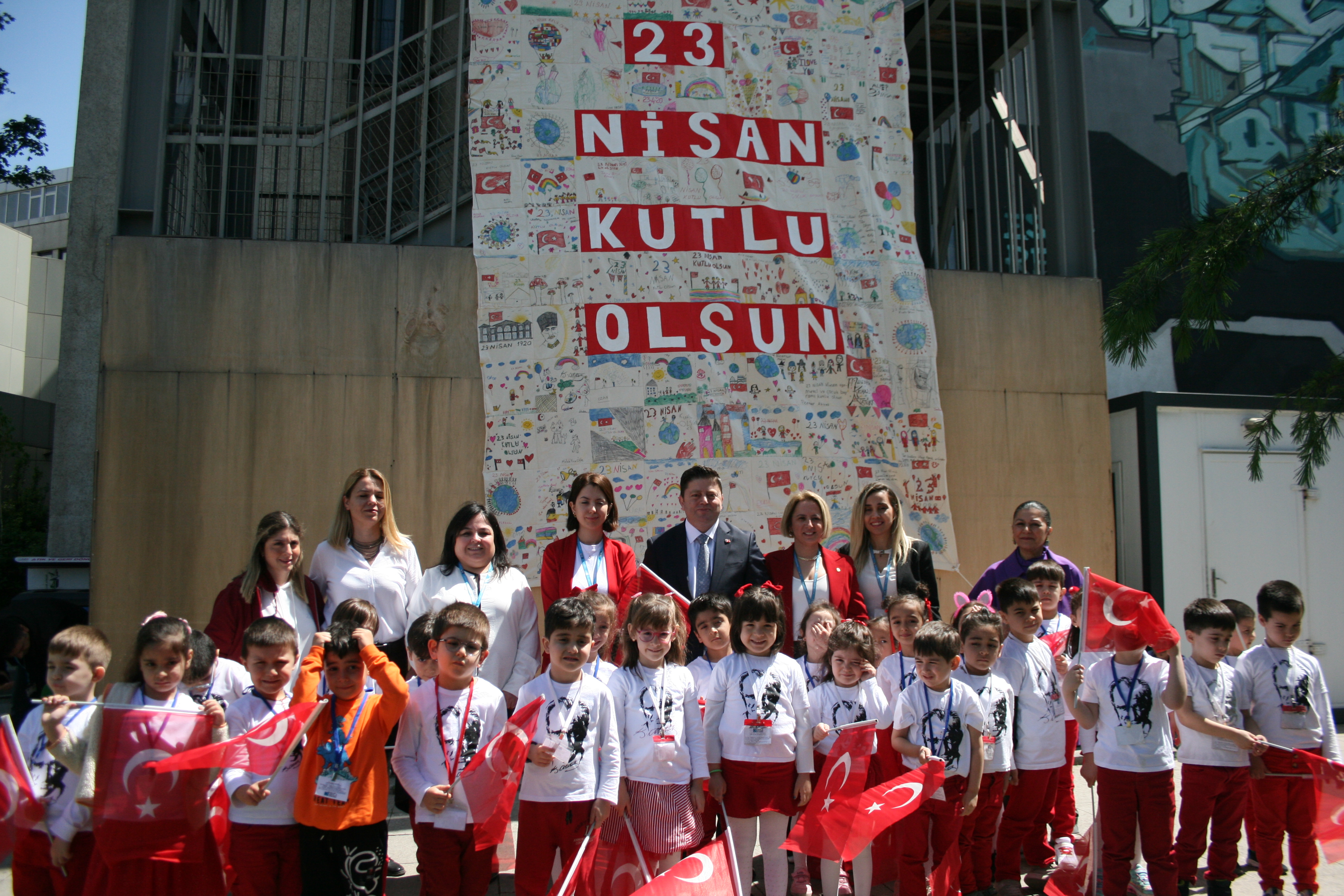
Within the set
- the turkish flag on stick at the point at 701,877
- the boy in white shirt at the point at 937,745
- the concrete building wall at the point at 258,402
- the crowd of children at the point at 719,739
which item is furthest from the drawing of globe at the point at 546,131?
the turkish flag on stick at the point at 701,877

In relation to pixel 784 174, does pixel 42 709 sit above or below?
below

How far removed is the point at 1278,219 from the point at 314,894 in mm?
5476

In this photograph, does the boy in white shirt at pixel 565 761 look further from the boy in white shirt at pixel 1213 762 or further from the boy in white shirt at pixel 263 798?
the boy in white shirt at pixel 1213 762

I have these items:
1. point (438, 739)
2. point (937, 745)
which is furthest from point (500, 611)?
point (937, 745)

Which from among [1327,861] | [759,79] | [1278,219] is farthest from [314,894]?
[759,79]

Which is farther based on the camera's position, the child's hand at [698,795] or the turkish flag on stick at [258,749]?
the child's hand at [698,795]

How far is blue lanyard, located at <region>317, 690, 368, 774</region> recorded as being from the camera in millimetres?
3029

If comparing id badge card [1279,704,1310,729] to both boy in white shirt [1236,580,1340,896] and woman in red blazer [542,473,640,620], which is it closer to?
boy in white shirt [1236,580,1340,896]

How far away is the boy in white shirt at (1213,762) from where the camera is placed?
3.62 m

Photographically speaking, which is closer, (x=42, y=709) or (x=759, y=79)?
(x=42, y=709)

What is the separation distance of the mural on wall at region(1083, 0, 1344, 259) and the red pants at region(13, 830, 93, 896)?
Answer: 43.9 feet

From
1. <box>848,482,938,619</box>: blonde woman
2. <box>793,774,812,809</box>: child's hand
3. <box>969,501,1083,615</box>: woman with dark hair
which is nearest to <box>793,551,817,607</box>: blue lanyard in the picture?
<box>848,482,938,619</box>: blonde woman

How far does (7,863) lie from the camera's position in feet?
9.25

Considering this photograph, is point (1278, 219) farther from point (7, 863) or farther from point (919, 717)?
point (7, 863)
